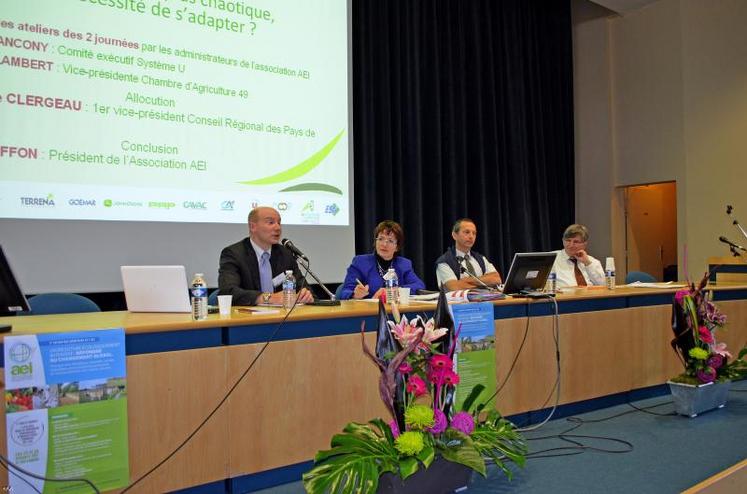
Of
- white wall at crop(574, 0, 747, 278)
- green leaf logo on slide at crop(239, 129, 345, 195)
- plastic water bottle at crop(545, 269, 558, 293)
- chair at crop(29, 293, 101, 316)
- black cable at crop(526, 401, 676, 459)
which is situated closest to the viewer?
black cable at crop(526, 401, 676, 459)

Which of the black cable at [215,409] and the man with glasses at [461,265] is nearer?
the black cable at [215,409]

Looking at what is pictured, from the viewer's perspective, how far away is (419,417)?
193 centimetres

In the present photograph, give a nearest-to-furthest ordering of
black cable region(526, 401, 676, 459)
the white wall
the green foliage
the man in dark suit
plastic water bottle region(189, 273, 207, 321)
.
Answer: the green foliage < plastic water bottle region(189, 273, 207, 321) < black cable region(526, 401, 676, 459) < the man in dark suit < the white wall

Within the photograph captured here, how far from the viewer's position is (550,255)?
3518mm

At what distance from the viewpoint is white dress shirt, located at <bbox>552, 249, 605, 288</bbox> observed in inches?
178

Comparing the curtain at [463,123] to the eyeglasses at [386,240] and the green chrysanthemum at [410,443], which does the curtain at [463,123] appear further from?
the green chrysanthemum at [410,443]

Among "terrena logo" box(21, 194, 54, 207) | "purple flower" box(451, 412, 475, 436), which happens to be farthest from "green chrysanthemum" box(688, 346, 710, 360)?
"terrena logo" box(21, 194, 54, 207)

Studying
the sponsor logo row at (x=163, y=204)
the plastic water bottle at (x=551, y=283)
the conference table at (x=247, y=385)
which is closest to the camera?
the conference table at (x=247, y=385)

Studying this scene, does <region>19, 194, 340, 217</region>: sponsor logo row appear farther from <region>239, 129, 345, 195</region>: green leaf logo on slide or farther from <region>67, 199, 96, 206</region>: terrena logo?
<region>239, 129, 345, 195</region>: green leaf logo on slide

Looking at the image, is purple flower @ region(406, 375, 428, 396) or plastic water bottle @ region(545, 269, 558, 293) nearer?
purple flower @ region(406, 375, 428, 396)

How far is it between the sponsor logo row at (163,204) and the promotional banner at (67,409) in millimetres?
1791

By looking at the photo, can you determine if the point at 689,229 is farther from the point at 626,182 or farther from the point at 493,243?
the point at 493,243

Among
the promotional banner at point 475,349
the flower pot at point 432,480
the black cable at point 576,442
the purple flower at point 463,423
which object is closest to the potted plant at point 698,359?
the black cable at point 576,442

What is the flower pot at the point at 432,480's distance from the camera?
1954 mm
